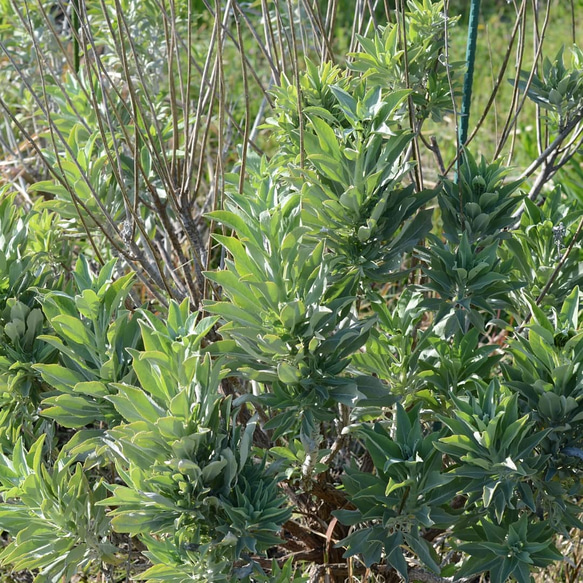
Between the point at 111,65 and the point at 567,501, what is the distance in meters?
1.87

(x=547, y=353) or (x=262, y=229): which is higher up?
(x=262, y=229)

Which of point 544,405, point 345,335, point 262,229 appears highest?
point 262,229

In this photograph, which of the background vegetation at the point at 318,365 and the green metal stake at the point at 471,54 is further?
the green metal stake at the point at 471,54

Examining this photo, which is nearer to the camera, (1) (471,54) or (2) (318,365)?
(2) (318,365)

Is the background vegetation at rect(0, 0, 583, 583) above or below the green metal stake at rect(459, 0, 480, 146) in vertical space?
below

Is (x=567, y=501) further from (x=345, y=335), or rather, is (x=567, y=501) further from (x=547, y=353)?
(x=345, y=335)

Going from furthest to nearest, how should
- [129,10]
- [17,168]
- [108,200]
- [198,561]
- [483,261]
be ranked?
[17,168] < [129,10] < [108,200] < [483,261] < [198,561]

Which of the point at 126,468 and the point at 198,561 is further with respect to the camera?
the point at 126,468

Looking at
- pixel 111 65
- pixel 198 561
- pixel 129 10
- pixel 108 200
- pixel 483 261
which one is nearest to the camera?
pixel 198 561

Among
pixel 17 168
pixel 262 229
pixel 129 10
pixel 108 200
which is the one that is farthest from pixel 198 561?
pixel 17 168

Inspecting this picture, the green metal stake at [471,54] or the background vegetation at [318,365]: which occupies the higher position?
the green metal stake at [471,54]

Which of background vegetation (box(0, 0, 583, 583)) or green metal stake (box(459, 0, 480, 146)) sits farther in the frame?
green metal stake (box(459, 0, 480, 146))

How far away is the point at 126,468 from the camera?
1228mm

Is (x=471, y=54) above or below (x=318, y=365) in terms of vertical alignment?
above
